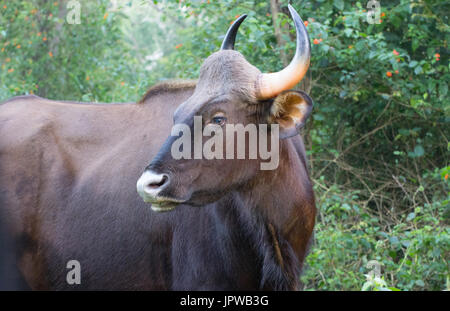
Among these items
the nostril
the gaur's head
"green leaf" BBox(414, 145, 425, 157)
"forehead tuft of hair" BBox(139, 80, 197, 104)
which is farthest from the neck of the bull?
"green leaf" BBox(414, 145, 425, 157)

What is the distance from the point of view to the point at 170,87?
5.02 m

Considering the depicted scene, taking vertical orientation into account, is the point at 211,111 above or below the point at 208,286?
above

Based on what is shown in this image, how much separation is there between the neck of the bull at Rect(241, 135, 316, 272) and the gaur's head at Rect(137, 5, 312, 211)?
0.11 m

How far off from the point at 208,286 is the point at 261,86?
1411 millimetres

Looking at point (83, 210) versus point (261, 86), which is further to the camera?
point (83, 210)

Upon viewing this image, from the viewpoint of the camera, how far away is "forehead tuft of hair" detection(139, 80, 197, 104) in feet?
16.2

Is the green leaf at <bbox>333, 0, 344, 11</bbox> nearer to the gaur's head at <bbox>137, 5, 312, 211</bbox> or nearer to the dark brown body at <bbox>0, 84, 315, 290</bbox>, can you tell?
the dark brown body at <bbox>0, 84, 315, 290</bbox>

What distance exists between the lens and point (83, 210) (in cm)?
480

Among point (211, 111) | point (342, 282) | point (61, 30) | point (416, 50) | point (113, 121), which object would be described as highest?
point (211, 111)

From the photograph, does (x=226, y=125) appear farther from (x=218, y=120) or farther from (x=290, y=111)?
(x=290, y=111)

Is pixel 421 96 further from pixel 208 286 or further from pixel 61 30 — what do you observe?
pixel 61 30
